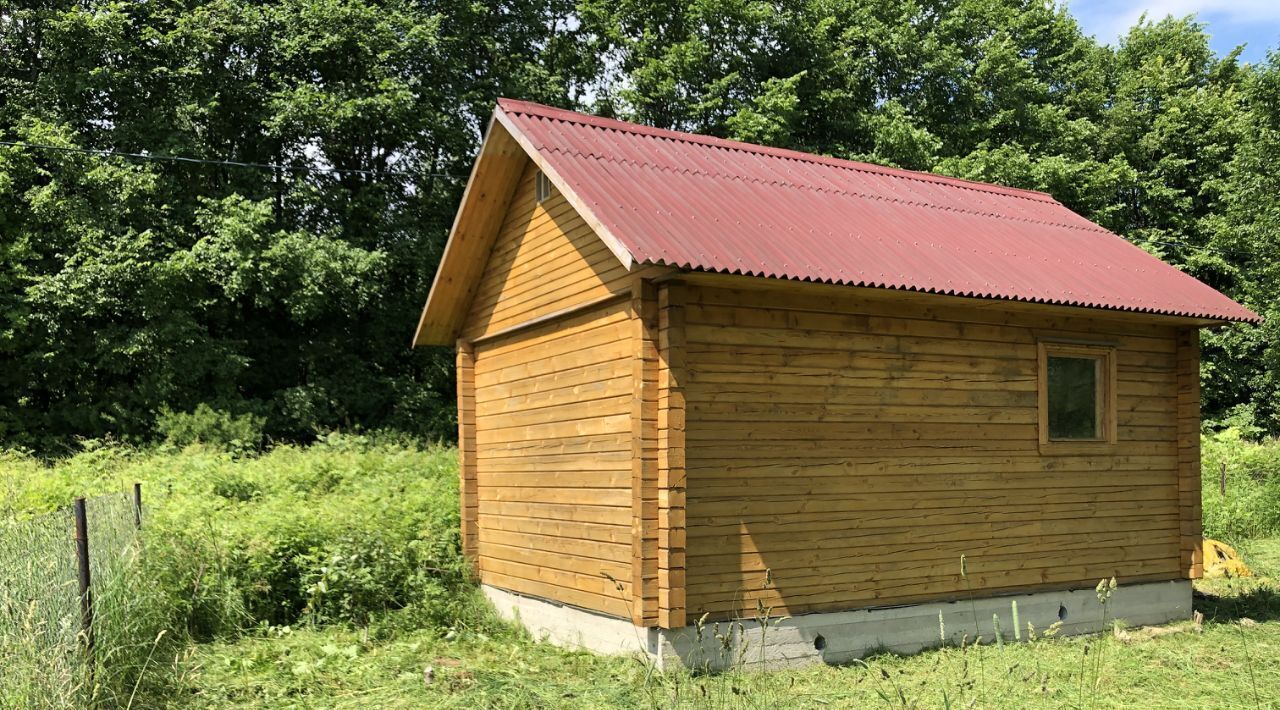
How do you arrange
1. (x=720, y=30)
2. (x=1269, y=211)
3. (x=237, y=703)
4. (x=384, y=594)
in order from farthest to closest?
1. (x=720, y=30)
2. (x=1269, y=211)
3. (x=384, y=594)
4. (x=237, y=703)

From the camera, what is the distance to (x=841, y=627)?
8.86 m

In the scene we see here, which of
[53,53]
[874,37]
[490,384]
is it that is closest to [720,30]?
[874,37]

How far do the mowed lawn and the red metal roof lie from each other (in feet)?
10.4

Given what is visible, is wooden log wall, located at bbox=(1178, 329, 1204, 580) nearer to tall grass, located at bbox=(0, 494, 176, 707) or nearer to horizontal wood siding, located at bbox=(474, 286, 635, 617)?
horizontal wood siding, located at bbox=(474, 286, 635, 617)

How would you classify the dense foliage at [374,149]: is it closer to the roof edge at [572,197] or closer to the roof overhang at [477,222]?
the roof overhang at [477,222]

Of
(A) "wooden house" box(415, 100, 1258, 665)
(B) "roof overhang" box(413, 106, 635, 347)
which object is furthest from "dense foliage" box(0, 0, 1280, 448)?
(A) "wooden house" box(415, 100, 1258, 665)

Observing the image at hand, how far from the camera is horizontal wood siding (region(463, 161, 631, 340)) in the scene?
363 inches

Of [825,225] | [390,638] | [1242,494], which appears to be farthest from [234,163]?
[1242,494]

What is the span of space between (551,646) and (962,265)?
17.3 feet

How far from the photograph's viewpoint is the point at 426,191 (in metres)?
25.3

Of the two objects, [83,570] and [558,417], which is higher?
[558,417]

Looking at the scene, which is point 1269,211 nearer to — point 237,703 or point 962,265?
point 962,265

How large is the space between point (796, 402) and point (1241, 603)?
6.75 metres

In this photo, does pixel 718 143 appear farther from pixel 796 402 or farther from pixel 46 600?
pixel 46 600
